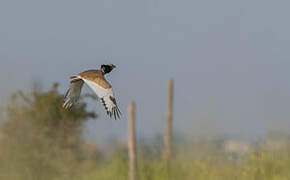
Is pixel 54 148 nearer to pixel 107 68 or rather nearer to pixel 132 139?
pixel 132 139

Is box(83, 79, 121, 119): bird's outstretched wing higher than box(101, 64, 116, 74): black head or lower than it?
lower

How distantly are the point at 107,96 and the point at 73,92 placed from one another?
1.85 ft

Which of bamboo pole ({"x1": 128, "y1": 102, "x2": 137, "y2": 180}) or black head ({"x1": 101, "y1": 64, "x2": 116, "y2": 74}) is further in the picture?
bamboo pole ({"x1": 128, "y1": 102, "x2": 137, "y2": 180})

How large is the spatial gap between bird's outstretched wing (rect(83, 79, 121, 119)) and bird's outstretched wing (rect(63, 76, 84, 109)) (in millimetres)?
347

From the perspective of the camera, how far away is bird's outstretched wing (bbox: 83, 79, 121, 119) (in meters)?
3.16

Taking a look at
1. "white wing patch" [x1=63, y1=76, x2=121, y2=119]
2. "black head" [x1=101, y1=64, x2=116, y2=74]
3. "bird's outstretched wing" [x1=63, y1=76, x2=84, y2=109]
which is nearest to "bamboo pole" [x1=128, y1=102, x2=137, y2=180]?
"bird's outstretched wing" [x1=63, y1=76, x2=84, y2=109]

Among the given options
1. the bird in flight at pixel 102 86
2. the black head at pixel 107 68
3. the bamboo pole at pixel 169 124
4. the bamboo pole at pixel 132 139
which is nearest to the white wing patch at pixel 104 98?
the bird in flight at pixel 102 86

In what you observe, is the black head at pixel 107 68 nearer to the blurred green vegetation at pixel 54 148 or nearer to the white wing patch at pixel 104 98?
the white wing patch at pixel 104 98

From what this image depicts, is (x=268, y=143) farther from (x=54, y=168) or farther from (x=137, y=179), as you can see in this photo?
(x=54, y=168)

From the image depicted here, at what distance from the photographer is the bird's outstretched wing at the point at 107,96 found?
316 centimetres

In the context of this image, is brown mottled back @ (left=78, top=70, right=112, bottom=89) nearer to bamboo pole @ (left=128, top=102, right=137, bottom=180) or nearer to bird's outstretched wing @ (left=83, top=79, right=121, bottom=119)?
bird's outstretched wing @ (left=83, top=79, right=121, bottom=119)

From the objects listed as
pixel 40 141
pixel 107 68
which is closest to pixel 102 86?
pixel 107 68

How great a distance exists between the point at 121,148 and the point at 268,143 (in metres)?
3.54

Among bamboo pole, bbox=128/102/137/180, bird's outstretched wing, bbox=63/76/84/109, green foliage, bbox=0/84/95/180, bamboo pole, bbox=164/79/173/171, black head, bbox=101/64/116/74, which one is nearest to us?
black head, bbox=101/64/116/74
